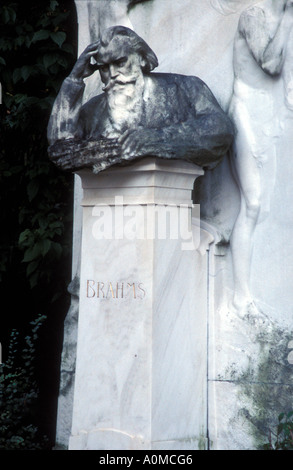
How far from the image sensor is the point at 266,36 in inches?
237

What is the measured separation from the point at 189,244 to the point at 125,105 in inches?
38.3

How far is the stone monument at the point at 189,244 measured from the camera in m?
5.72

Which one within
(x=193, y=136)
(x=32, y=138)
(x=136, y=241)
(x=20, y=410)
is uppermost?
(x=32, y=138)

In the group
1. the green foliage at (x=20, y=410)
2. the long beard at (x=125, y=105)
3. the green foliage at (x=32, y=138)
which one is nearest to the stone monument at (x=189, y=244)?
the long beard at (x=125, y=105)

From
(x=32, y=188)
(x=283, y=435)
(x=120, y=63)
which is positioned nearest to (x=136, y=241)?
(x=120, y=63)

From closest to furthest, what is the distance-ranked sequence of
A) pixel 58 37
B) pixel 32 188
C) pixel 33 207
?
pixel 58 37, pixel 32 188, pixel 33 207

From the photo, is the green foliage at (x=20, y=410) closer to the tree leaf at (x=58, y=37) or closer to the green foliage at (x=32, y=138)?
the green foliage at (x=32, y=138)

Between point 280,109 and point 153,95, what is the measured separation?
2.71 feet

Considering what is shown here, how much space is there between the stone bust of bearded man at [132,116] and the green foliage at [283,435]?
1648 millimetres

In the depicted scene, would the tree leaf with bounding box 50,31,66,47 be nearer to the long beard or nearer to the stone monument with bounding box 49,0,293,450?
the stone monument with bounding box 49,0,293,450

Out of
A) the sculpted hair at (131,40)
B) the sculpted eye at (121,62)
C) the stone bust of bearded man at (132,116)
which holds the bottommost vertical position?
the stone bust of bearded man at (132,116)

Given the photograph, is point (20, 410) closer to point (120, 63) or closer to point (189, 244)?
point (189, 244)

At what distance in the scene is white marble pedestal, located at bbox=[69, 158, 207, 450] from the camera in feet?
18.7

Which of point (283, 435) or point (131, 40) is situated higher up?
point (131, 40)
